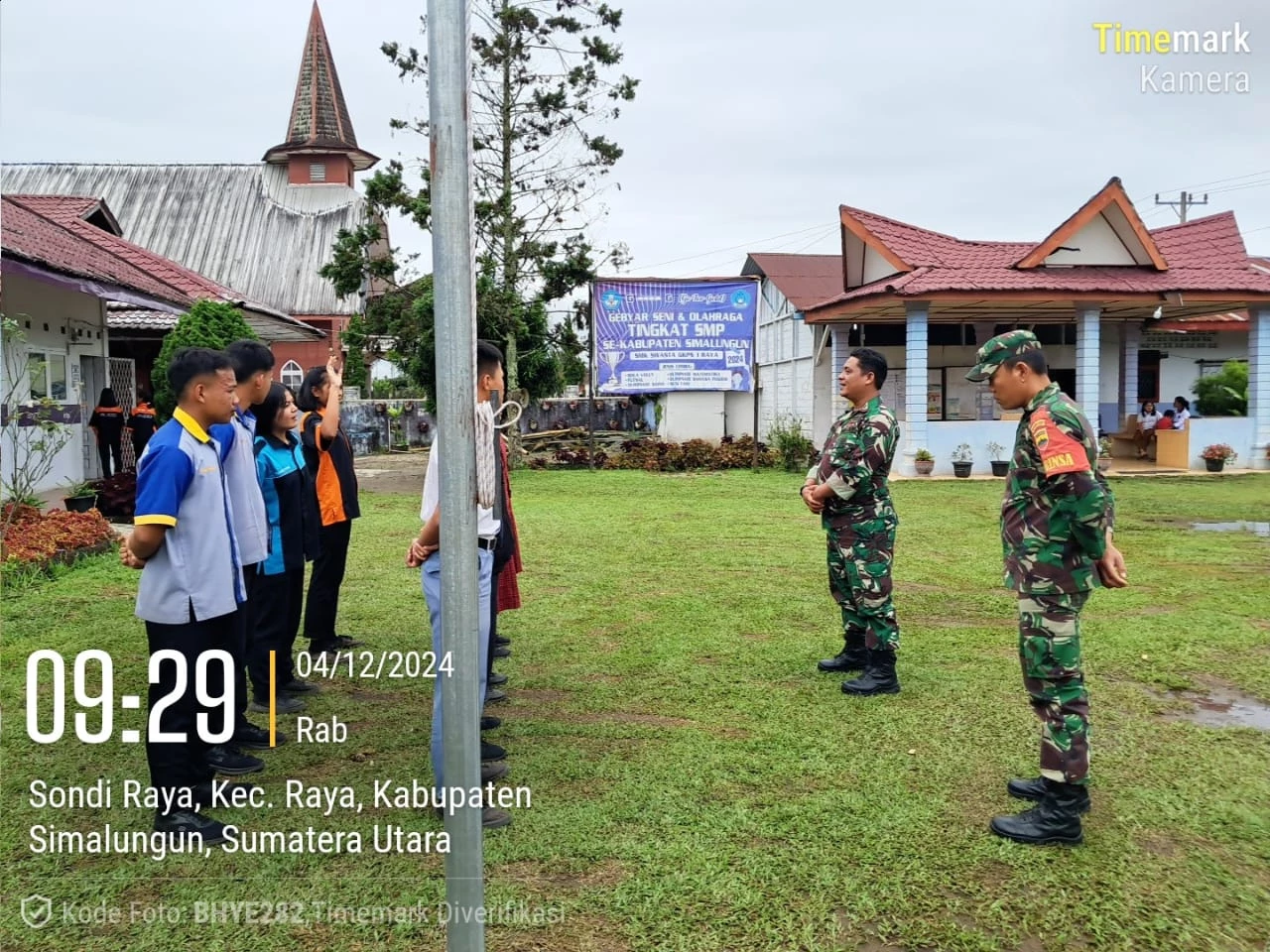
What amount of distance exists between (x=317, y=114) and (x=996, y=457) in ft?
98.6

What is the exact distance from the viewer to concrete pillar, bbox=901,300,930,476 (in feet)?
53.2

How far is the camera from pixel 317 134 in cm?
3584

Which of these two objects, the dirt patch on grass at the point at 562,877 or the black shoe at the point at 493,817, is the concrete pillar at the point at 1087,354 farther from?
the dirt patch on grass at the point at 562,877

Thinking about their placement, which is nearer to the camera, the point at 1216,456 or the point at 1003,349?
the point at 1003,349

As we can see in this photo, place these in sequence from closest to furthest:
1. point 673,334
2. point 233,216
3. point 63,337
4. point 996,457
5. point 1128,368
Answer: point 63,337
point 996,457
point 673,334
point 1128,368
point 233,216

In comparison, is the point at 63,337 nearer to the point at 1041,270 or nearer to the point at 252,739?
the point at 252,739

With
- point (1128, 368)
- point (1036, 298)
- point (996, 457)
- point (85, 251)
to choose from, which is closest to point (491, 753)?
point (85, 251)

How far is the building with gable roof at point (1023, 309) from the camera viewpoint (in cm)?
1627

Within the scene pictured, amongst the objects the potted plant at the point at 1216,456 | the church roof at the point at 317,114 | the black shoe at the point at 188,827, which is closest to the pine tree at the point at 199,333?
the black shoe at the point at 188,827

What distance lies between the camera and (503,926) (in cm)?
283

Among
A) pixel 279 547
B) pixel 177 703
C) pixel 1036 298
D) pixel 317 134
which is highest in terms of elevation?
pixel 317 134

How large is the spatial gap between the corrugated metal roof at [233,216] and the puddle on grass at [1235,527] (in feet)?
90.0

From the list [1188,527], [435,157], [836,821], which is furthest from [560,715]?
[1188,527]

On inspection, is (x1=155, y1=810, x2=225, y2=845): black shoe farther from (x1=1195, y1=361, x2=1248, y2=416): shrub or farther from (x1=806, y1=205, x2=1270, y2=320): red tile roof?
(x1=1195, y1=361, x2=1248, y2=416): shrub
